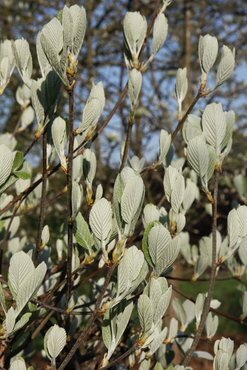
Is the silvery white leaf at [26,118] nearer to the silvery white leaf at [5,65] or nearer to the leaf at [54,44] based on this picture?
the silvery white leaf at [5,65]

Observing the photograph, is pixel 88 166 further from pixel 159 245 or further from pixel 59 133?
pixel 159 245

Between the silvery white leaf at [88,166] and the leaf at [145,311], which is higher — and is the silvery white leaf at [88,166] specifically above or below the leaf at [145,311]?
above

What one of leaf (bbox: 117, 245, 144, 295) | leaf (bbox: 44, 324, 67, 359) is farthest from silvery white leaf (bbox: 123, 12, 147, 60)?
leaf (bbox: 44, 324, 67, 359)

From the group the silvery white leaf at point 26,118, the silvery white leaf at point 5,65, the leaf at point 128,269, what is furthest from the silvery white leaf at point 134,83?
the silvery white leaf at point 26,118

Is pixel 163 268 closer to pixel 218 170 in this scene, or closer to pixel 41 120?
pixel 218 170

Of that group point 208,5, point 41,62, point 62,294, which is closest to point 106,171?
point 208,5

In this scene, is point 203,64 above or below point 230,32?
above

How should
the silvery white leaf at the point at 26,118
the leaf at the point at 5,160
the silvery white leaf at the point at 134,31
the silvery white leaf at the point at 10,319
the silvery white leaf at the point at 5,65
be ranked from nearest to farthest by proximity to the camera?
1. the silvery white leaf at the point at 10,319
2. the leaf at the point at 5,160
3. the silvery white leaf at the point at 134,31
4. the silvery white leaf at the point at 5,65
5. the silvery white leaf at the point at 26,118
